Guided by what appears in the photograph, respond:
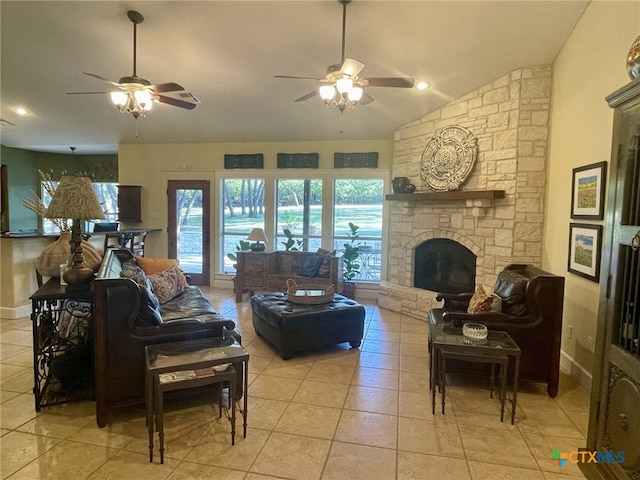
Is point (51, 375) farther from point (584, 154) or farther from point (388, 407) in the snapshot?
point (584, 154)

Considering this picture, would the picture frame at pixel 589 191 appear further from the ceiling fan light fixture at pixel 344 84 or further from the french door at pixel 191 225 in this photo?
the french door at pixel 191 225

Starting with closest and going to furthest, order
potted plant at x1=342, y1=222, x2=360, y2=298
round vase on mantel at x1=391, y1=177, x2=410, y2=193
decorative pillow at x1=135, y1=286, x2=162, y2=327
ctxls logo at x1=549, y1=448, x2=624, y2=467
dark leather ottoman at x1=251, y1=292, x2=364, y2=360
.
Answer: ctxls logo at x1=549, y1=448, x2=624, y2=467
decorative pillow at x1=135, y1=286, x2=162, y2=327
dark leather ottoman at x1=251, y1=292, x2=364, y2=360
round vase on mantel at x1=391, y1=177, x2=410, y2=193
potted plant at x1=342, y1=222, x2=360, y2=298

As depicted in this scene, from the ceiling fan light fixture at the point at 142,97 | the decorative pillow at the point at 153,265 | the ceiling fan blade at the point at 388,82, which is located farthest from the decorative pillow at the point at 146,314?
the ceiling fan blade at the point at 388,82

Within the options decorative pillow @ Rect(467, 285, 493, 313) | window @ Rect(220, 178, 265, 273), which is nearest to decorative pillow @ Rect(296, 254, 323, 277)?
window @ Rect(220, 178, 265, 273)

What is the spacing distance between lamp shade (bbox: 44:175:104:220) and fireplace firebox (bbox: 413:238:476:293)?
4101mm

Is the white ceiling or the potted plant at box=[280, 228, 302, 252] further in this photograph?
the potted plant at box=[280, 228, 302, 252]

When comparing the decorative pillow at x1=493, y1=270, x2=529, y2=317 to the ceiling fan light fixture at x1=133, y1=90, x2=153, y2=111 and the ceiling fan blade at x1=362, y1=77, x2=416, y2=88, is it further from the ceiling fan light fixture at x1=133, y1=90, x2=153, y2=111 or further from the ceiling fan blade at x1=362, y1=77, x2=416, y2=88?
the ceiling fan light fixture at x1=133, y1=90, x2=153, y2=111

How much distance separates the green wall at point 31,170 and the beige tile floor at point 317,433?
651cm

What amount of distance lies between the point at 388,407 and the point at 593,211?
7.70ft

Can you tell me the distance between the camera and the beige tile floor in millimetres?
2102

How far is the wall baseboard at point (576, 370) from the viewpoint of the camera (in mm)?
3113

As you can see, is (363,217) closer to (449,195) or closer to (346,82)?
(449,195)

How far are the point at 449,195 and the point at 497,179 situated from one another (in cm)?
57

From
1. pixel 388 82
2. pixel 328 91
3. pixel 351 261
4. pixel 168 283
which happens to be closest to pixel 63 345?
pixel 168 283
